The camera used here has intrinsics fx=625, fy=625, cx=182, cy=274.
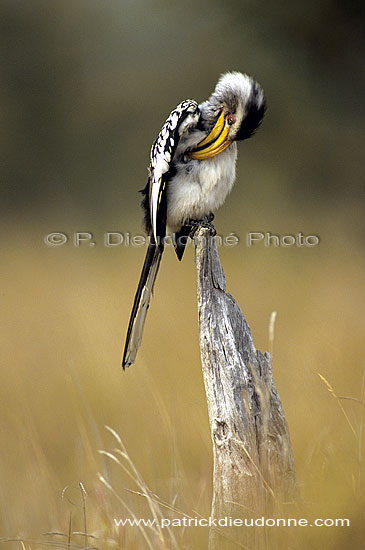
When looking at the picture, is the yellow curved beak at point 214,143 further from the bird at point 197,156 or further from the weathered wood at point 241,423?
the weathered wood at point 241,423

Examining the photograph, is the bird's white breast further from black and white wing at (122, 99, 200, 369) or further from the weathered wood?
the weathered wood

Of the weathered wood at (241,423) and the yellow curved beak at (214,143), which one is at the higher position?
the yellow curved beak at (214,143)

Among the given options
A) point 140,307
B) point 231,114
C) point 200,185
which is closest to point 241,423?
point 140,307

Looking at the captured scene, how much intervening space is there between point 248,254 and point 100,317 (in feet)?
4.25

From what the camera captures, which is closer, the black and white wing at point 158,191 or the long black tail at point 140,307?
the long black tail at point 140,307

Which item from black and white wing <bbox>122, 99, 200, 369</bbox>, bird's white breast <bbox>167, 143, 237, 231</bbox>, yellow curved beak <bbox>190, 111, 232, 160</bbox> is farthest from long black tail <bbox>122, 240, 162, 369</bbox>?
yellow curved beak <bbox>190, 111, 232, 160</bbox>

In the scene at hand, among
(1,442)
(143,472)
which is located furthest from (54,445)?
(143,472)

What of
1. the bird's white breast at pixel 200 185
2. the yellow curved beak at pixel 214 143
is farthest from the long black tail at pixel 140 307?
the yellow curved beak at pixel 214 143

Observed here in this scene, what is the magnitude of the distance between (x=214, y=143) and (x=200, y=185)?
0.15 metres

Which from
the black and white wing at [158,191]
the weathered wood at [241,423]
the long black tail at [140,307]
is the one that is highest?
the black and white wing at [158,191]

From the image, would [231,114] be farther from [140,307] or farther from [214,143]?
[140,307]

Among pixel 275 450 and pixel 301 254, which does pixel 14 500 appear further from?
pixel 301 254

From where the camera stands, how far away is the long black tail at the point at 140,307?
177cm

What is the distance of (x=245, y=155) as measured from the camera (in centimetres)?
543
